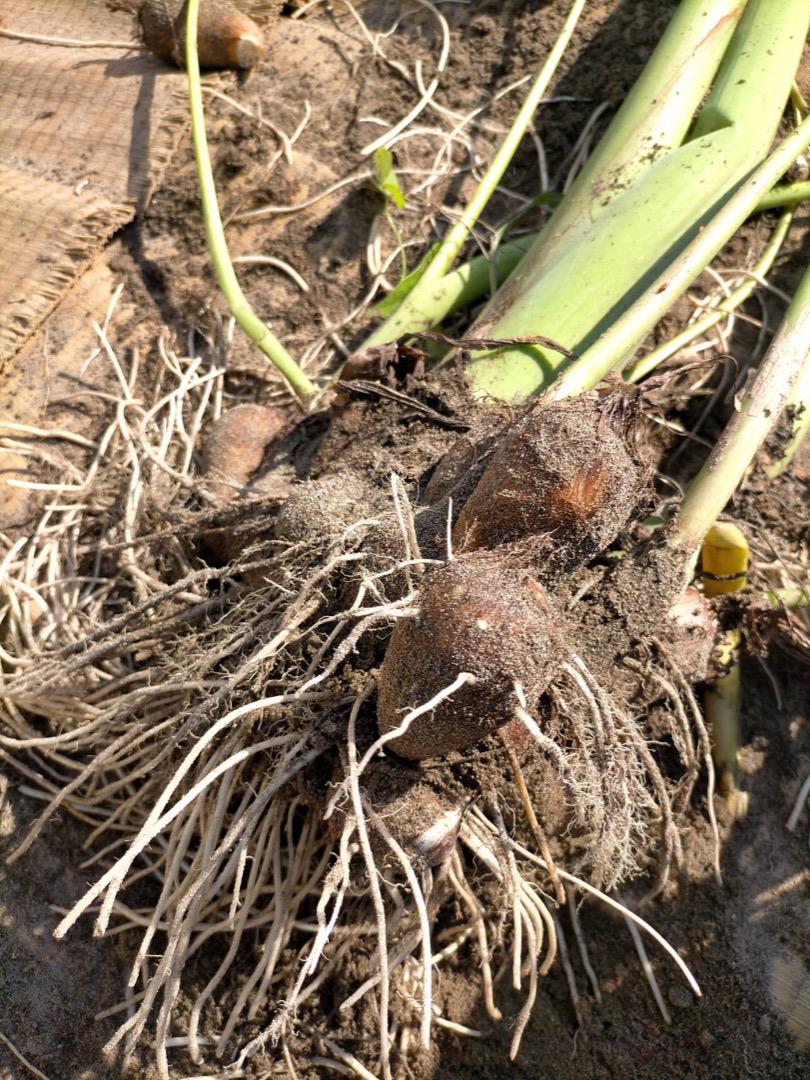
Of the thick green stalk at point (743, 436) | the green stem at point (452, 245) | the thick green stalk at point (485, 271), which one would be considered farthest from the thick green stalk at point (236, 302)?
the thick green stalk at point (743, 436)

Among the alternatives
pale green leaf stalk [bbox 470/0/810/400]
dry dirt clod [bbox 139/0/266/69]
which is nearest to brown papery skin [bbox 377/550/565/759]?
pale green leaf stalk [bbox 470/0/810/400]

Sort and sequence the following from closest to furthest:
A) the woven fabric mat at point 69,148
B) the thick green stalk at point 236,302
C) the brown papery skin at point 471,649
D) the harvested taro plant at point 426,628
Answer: the brown papery skin at point 471,649 → the harvested taro plant at point 426,628 → the thick green stalk at point 236,302 → the woven fabric mat at point 69,148

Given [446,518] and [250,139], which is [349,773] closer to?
[446,518]

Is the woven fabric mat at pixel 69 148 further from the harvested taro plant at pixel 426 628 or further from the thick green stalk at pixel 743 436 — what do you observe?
the thick green stalk at pixel 743 436

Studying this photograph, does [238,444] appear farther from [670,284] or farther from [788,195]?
[788,195]

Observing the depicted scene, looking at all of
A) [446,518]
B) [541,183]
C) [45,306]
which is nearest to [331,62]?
[541,183]

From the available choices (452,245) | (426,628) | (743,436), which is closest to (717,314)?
(743,436)

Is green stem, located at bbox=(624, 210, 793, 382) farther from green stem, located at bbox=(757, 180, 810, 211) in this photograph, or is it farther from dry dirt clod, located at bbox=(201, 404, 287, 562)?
dry dirt clod, located at bbox=(201, 404, 287, 562)
